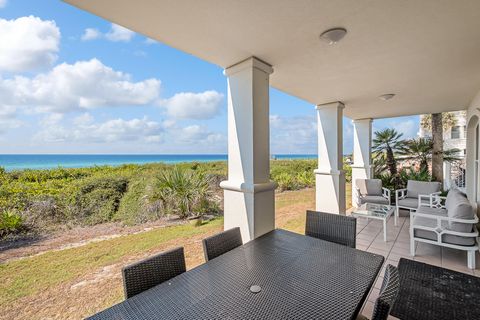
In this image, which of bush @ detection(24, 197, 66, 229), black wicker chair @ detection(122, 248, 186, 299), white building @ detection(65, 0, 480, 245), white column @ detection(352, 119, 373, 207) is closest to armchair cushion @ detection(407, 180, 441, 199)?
white building @ detection(65, 0, 480, 245)

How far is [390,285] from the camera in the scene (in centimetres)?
101

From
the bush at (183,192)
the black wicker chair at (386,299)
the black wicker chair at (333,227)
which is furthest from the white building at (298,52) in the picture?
the bush at (183,192)

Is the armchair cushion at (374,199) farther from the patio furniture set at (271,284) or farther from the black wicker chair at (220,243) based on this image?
the black wicker chair at (220,243)

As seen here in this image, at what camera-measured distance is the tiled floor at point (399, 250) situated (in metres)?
2.85

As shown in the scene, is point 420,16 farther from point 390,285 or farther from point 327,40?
point 390,285

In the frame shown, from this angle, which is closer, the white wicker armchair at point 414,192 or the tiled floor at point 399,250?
the tiled floor at point 399,250

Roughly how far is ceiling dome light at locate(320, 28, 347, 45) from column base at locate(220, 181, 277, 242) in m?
1.55

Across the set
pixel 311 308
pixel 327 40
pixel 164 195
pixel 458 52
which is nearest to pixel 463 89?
pixel 458 52

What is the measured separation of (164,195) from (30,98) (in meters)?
3.03

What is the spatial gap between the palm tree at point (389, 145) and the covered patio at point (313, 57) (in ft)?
7.94

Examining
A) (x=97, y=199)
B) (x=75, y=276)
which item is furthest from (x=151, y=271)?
(x=97, y=199)

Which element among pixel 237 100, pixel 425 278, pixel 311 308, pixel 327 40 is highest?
pixel 327 40

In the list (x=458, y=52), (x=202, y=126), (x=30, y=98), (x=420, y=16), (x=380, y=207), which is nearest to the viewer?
(x=420, y=16)

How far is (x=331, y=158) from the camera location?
4.51 metres
